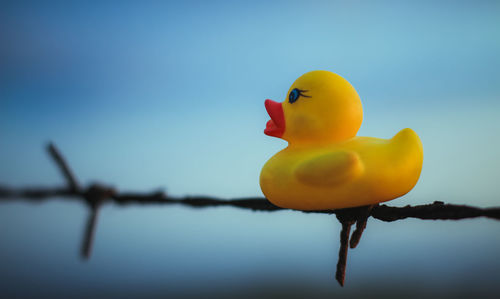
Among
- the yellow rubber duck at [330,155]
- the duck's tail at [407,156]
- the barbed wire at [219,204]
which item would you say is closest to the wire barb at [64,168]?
the barbed wire at [219,204]

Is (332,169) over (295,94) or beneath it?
beneath

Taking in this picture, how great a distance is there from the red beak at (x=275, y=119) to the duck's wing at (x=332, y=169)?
0.43 meters

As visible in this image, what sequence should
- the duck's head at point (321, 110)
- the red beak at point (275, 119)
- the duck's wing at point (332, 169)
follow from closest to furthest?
the duck's wing at point (332, 169), the duck's head at point (321, 110), the red beak at point (275, 119)

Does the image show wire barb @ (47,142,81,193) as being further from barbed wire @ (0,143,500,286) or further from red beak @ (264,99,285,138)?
red beak @ (264,99,285,138)

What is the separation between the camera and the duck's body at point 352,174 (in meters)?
1.59

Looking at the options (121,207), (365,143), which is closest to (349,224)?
(365,143)

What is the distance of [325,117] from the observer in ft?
6.09

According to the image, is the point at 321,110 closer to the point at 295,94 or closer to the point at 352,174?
the point at 295,94

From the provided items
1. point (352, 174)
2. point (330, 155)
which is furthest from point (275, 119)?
point (352, 174)

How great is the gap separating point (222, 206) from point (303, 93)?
2.66ft

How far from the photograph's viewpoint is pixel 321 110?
73.5 inches

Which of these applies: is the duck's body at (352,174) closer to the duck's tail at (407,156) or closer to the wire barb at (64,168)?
the duck's tail at (407,156)

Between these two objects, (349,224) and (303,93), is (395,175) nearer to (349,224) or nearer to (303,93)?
(349,224)

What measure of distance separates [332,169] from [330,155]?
0.24ft
